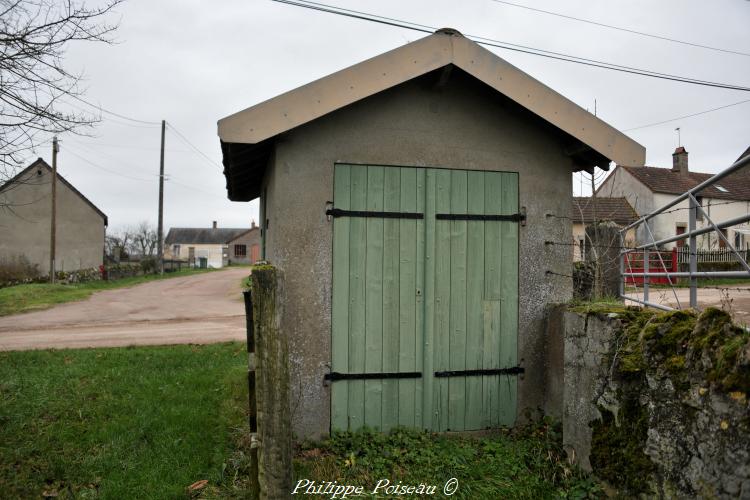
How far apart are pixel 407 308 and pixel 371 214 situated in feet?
3.22

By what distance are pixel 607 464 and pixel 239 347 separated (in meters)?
7.20

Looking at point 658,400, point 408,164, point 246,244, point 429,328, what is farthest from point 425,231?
point 246,244

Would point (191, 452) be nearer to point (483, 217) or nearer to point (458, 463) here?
point (458, 463)

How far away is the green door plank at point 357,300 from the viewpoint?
476cm

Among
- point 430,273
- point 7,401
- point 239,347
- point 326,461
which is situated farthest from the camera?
point 239,347

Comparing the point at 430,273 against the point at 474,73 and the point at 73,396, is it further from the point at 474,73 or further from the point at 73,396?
the point at 73,396

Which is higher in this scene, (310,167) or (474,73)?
(474,73)

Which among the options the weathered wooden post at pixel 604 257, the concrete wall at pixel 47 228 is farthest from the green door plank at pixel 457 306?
the concrete wall at pixel 47 228

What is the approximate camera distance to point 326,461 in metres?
4.25

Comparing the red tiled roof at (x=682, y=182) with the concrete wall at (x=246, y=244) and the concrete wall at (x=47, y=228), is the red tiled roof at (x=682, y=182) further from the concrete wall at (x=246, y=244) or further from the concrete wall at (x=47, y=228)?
the concrete wall at (x=246, y=244)

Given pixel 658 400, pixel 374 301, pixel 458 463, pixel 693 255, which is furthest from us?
pixel 374 301

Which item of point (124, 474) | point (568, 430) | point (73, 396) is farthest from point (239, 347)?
point (568, 430)

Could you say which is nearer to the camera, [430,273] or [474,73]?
[474,73]

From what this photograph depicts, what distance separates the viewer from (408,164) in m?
4.91
